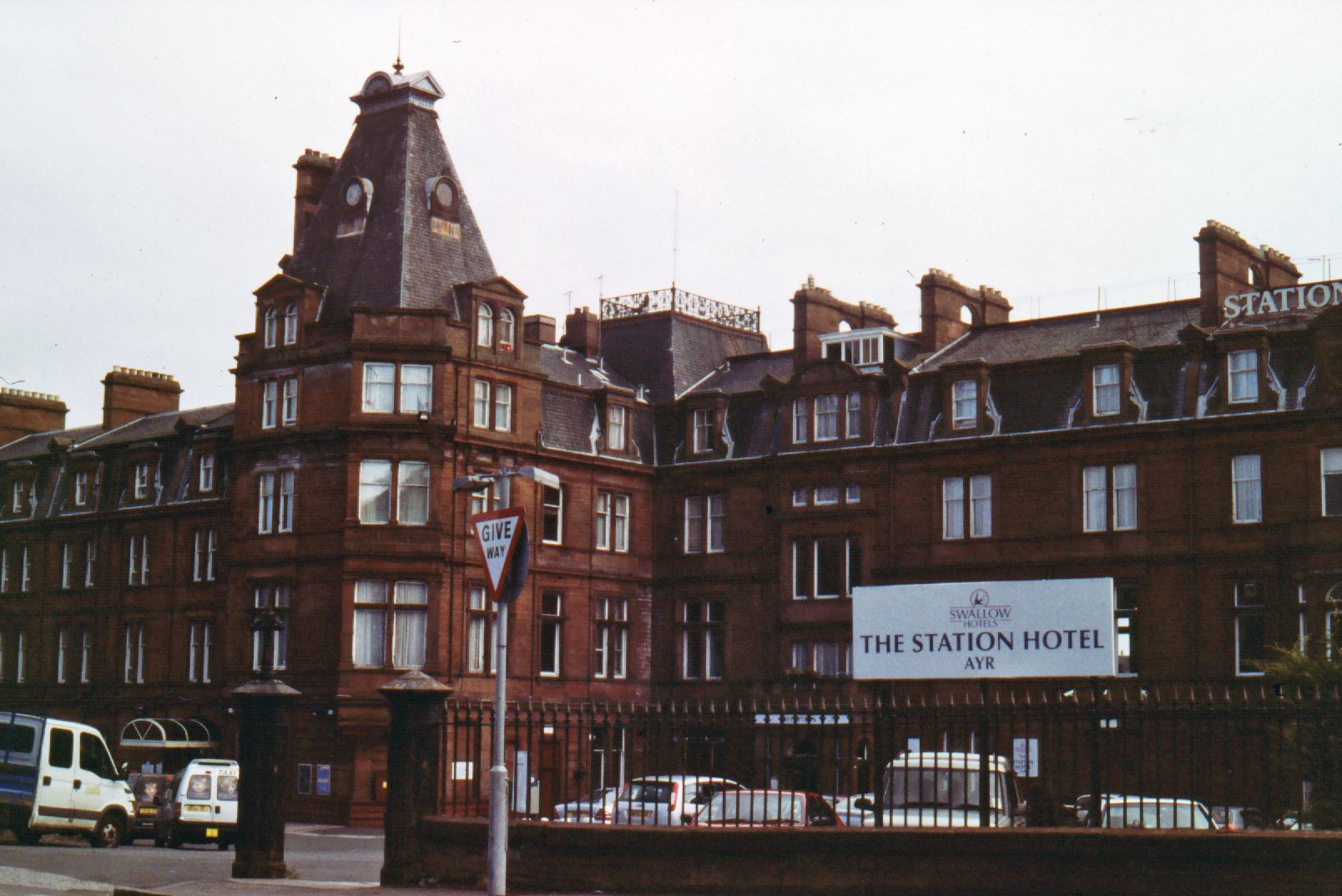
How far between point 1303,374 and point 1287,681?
17240mm

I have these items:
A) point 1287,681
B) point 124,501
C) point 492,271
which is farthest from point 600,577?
point 1287,681

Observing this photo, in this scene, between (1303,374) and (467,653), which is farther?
(467,653)

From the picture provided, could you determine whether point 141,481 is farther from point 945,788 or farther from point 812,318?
point 945,788

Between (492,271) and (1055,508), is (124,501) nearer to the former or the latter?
(492,271)

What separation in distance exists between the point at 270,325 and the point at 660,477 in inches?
588

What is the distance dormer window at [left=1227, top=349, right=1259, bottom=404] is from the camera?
51.5 metres

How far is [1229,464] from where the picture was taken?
51.8m

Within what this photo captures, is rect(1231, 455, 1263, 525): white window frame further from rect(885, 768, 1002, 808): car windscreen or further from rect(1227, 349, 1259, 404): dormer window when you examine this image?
rect(885, 768, 1002, 808): car windscreen

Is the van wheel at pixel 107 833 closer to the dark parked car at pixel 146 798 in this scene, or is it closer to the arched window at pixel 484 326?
the dark parked car at pixel 146 798

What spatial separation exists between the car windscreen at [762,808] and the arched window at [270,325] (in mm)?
33899

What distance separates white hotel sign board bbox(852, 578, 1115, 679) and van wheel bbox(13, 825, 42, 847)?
66.5 ft

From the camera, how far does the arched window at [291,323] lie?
5678 centimetres

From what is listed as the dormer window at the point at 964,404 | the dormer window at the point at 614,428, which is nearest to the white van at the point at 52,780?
the dormer window at the point at 614,428

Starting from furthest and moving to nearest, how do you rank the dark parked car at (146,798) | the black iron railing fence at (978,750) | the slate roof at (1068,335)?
the slate roof at (1068,335) < the dark parked car at (146,798) < the black iron railing fence at (978,750)
